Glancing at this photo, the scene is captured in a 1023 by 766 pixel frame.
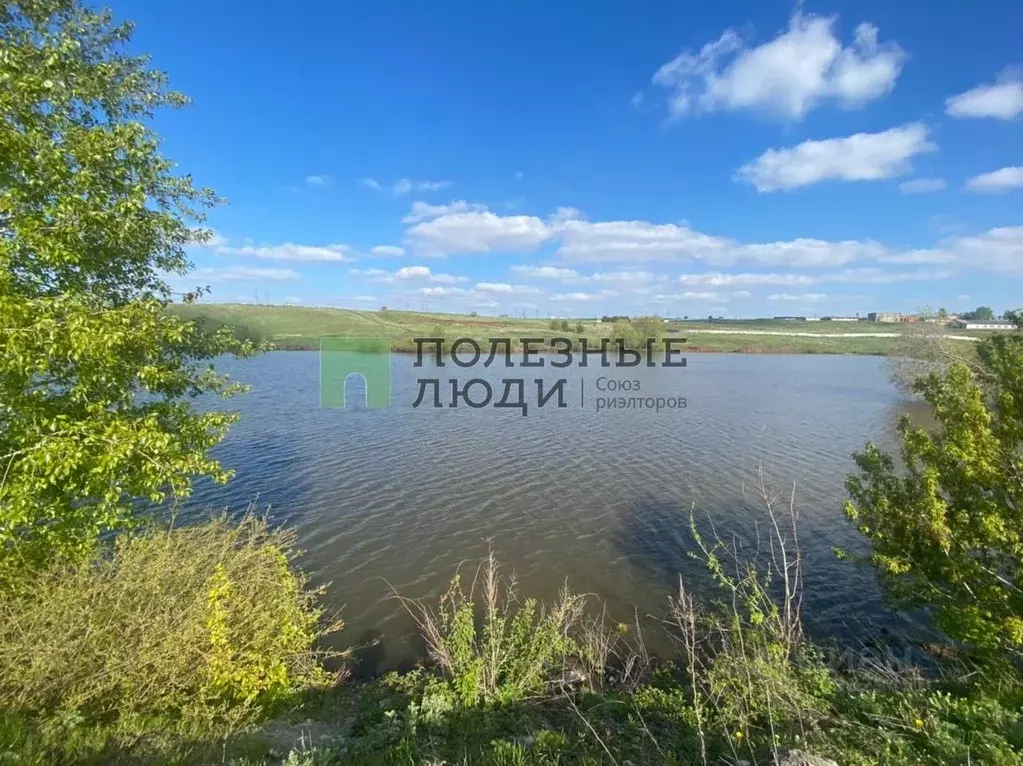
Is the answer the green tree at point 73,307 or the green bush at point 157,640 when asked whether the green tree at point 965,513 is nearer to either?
the green bush at point 157,640

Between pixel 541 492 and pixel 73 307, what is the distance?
47.0ft

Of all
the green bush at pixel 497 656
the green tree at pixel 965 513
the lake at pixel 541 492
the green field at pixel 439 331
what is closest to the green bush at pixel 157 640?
the green bush at pixel 497 656

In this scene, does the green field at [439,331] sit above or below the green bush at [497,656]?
above

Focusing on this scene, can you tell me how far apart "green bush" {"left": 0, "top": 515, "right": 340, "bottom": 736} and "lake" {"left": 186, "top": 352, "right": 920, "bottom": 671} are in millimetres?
2834

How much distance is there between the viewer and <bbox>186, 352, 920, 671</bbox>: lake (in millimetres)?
11906

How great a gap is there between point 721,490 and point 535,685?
42.2 feet

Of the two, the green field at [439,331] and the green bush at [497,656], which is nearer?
the green bush at [497,656]

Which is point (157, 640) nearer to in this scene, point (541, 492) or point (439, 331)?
point (541, 492)

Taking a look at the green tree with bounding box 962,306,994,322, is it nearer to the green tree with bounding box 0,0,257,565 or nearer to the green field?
the green field

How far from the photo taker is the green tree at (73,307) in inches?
234

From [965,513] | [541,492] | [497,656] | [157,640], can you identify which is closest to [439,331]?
[541,492]

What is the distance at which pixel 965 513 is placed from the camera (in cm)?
748

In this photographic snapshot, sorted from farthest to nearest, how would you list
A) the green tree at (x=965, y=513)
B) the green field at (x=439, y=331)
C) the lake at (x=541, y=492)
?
the green field at (x=439, y=331), the lake at (x=541, y=492), the green tree at (x=965, y=513)

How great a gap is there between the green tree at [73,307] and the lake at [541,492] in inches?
219
